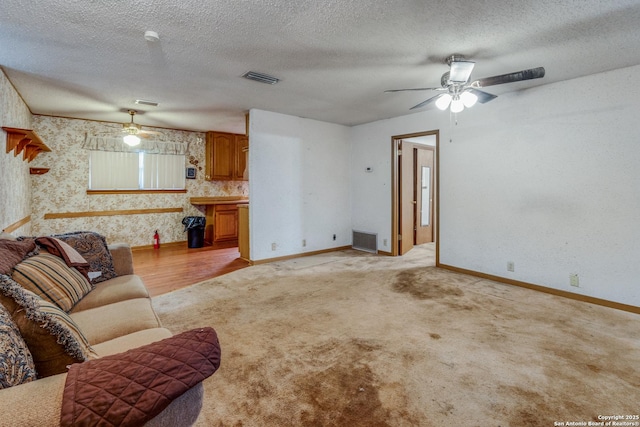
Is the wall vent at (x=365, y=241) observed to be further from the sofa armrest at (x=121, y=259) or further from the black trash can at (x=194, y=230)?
the sofa armrest at (x=121, y=259)

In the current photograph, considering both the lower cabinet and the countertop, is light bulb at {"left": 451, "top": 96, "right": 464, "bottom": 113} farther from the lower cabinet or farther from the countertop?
the countertop

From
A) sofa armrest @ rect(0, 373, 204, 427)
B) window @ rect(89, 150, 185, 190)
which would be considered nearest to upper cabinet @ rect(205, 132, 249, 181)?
window @ rect(89, 150, 185, 190)

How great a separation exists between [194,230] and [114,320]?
479 centimetres

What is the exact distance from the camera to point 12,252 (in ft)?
6.04

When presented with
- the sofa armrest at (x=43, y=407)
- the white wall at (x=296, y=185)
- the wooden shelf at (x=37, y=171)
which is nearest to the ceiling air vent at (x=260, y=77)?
the white wall at (x=296, y=185)

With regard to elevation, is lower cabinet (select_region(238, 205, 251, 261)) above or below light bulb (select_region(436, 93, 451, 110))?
below

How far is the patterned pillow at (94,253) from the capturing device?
248cm

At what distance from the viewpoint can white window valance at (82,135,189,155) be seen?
5.68 metres

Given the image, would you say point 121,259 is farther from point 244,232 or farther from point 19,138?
point 244,232

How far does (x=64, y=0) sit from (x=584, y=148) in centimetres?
490

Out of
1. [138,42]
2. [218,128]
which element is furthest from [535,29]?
[218,128]

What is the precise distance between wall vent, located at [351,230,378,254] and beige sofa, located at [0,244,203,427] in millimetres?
4092

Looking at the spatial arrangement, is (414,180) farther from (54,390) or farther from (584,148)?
(54,390)

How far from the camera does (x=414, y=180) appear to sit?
20.2 feet
